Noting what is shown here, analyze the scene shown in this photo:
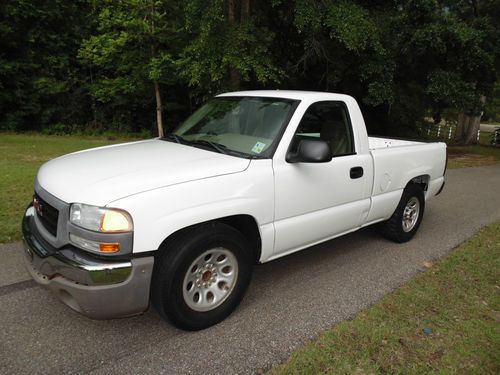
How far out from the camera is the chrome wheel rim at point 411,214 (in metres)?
5.24

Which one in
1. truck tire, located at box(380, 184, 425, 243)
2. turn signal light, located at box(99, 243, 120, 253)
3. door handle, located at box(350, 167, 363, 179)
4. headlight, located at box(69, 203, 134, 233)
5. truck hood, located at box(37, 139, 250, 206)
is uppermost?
truck hood, located at box(37, 139, 250, 206)

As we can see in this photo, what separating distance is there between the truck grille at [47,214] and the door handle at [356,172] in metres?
2.70

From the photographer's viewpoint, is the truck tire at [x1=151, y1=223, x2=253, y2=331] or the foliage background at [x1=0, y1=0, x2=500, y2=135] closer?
the truck tire at [x1=151, y1=223, x2=253, y2=331]

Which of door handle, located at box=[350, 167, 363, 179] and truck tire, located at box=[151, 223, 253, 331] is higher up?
door handle, located at box=[350, 167, 363, 179]

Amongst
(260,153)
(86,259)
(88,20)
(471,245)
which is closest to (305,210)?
(260,153)

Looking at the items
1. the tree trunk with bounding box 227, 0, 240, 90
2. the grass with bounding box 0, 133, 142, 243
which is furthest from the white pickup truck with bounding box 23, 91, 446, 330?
the tree trunk with bounding box 227, 0, 240, 90

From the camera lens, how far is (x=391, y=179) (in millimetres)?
4668

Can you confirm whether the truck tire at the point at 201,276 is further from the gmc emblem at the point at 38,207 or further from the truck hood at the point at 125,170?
the gmc emblem at the point at 38,207

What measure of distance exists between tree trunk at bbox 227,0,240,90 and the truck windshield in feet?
26.8

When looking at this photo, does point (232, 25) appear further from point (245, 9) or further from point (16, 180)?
A: point (16, 180)

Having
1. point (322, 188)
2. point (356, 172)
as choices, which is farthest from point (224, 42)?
point (322, 188)

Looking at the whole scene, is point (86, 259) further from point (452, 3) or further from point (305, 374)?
point (452, 3)

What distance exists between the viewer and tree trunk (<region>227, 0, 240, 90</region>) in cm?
1183

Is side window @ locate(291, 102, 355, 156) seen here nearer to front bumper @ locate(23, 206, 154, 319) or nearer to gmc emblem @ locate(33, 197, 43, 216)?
front bumper @ locate(23, 206, 154, 319)
